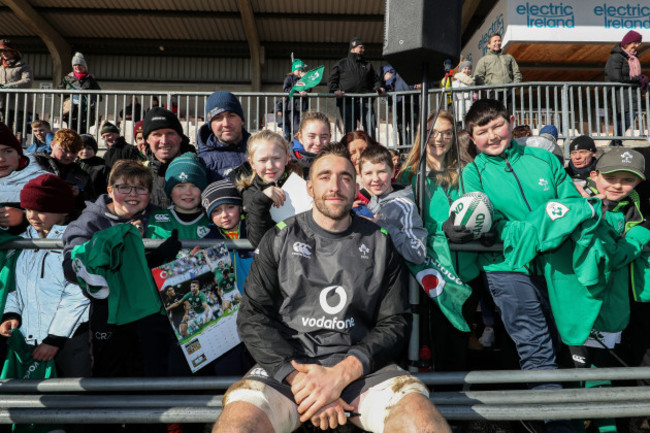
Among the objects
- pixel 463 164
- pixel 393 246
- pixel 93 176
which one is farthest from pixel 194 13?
pixel 393 246

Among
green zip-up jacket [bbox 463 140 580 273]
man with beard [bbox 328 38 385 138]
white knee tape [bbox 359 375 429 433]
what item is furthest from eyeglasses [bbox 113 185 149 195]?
man with beard [bbox 328 38 385 138]

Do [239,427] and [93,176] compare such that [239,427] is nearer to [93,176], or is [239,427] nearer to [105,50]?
[93,176]

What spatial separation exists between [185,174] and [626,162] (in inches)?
128

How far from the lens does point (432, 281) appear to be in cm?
285

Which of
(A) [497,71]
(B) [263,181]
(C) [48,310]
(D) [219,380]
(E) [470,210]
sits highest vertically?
(A) [497,71]

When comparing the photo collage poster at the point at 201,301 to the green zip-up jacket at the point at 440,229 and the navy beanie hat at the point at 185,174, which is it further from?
the green zip-up jacket at the point at 440,229

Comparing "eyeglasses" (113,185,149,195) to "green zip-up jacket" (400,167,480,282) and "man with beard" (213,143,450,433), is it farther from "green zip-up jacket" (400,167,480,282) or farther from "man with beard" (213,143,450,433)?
"green zip-up jacket" (400,167,480,282)

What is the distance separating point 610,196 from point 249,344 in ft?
9.69

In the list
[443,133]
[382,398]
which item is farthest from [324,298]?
[443,133]

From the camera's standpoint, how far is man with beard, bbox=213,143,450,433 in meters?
2.28

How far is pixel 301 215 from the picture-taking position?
2.83m

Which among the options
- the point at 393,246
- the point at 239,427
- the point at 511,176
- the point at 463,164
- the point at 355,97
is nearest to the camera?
the point at 239,427

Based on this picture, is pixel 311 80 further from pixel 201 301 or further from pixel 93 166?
pixel 201 301

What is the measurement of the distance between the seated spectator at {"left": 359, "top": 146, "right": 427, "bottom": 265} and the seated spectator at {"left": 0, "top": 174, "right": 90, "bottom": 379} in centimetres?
202
